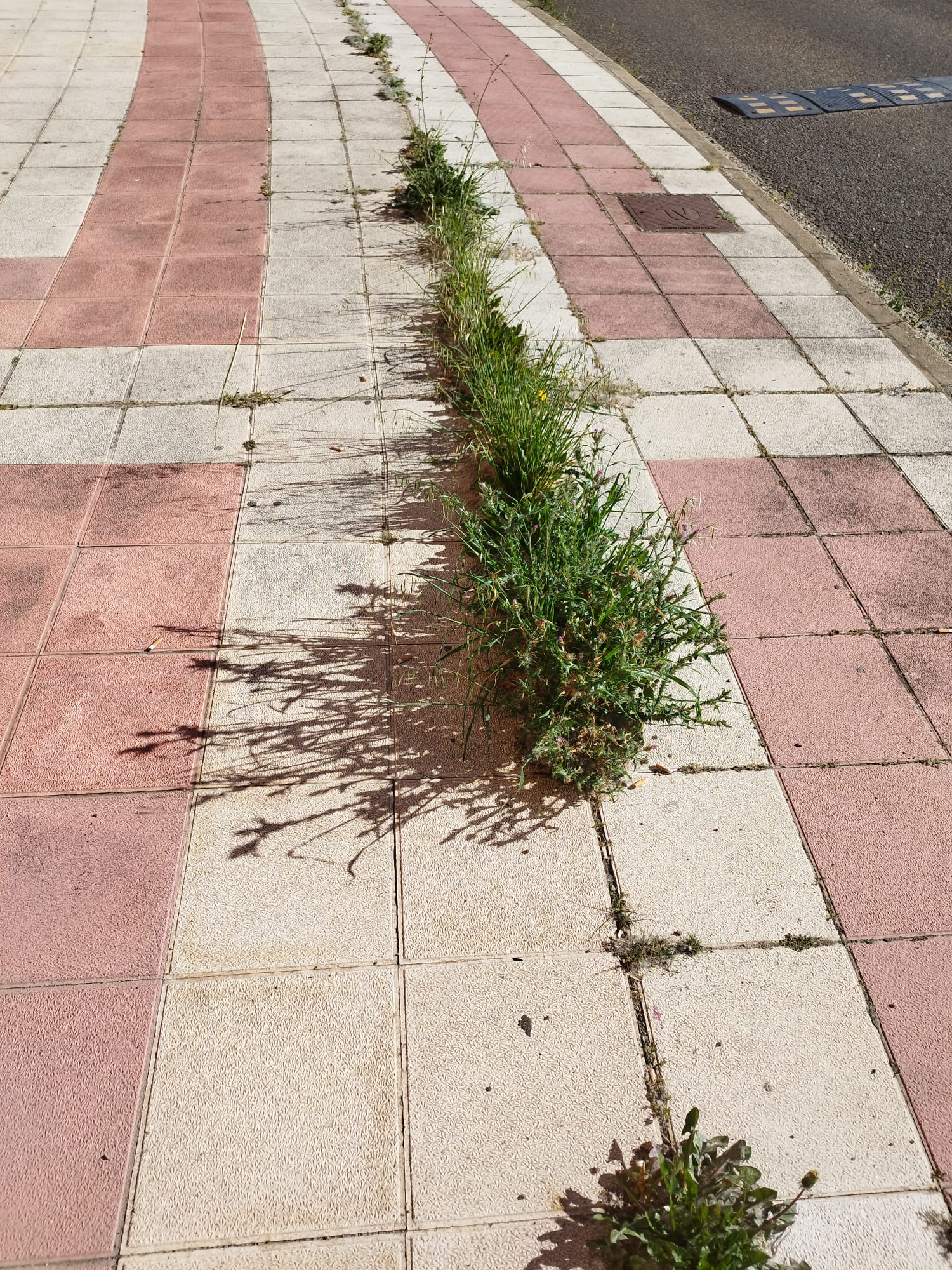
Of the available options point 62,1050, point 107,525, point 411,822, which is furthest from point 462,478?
point 62,1050

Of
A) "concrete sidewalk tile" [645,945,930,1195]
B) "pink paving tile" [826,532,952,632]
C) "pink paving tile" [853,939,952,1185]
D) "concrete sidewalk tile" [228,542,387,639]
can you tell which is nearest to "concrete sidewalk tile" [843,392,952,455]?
"pink paving tile" [826,532,952,632]

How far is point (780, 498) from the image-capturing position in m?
4.18

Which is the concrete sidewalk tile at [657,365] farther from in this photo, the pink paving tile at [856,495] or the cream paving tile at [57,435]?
the cream paving tile at [57,435]

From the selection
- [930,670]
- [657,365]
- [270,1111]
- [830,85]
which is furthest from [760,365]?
[830,85]

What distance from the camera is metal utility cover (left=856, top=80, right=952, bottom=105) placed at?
9062 millimetres

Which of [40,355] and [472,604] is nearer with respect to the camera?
[472,604]

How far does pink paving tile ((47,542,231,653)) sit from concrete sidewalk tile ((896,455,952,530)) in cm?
277

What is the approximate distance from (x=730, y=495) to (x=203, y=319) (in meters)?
2.82

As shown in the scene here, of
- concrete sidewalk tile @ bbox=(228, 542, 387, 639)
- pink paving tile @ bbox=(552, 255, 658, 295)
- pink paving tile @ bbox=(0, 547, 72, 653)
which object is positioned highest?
pink paving tile @ bbox=(552, 255, 658, 295)

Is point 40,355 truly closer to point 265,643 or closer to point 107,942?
point 265,643

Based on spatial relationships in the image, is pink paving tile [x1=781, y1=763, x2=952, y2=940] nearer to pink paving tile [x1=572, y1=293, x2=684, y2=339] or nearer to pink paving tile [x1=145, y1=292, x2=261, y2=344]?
pink paving tile [x1=572, y1=293, x2=684, y2=339]

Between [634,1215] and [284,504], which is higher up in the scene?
[284,504]

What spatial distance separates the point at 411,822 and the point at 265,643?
876mm

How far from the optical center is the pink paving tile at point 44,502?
3.78 m
